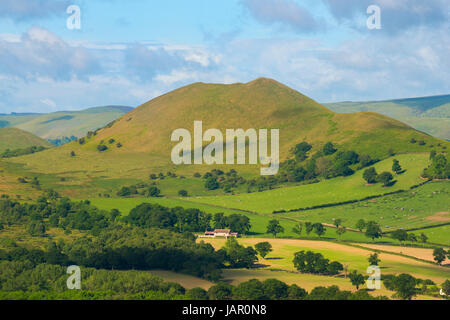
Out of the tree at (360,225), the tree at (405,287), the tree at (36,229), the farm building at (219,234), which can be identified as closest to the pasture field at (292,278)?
the tree at (405,287)

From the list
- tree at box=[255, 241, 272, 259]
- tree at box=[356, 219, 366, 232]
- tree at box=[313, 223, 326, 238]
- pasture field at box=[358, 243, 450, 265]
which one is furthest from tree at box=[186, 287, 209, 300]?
tree at box=[356, 219, 366, 232]

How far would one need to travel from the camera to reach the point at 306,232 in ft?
611

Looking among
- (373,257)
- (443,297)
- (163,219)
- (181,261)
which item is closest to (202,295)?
(181,261)

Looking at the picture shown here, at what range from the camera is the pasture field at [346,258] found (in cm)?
13325

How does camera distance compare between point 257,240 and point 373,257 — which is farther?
point 257,240

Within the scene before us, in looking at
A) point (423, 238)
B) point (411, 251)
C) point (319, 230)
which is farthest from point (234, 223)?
point (423, 238)

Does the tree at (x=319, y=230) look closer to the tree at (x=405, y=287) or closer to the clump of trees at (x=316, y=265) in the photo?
the clump of trees at (x=316, y=265)

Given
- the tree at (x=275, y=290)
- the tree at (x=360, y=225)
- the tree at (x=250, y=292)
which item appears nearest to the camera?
the tree at (x=250, y=292)

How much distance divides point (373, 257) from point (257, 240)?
135 feet

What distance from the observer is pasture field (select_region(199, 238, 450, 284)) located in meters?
133

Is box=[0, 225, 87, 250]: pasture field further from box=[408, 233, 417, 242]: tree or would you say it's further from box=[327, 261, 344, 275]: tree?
box=[408, 233, 417, 242]: tree
